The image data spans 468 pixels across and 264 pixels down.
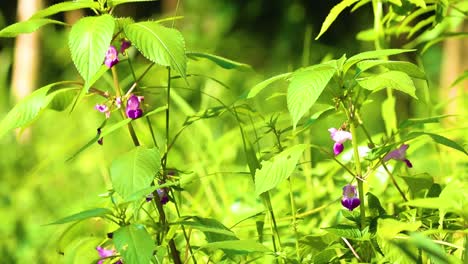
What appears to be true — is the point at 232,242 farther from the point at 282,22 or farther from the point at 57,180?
the point at 282,22

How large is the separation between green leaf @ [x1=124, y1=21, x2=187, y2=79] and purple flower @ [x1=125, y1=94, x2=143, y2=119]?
16cm

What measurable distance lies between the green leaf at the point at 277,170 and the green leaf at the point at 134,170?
0.14 m

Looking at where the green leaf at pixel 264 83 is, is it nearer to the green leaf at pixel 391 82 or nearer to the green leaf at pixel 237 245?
the green leaf at pixel 391 82

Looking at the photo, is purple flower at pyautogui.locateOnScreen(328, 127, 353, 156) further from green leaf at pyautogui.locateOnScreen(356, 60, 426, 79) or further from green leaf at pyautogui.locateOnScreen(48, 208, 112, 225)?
green leaf at pyautogui.locateOnScreen(48, 208, 112, 225)

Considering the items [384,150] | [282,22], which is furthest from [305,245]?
[282,22]

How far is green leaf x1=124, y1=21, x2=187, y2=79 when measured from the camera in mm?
1128

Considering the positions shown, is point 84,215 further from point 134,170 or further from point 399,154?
point 399,154

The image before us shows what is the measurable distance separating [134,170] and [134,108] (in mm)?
169

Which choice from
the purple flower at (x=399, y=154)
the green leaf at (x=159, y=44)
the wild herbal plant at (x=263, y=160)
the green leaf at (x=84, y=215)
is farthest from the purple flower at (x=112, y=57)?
the purple flower at (x=399, y=154)

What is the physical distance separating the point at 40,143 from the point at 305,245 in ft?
9.22

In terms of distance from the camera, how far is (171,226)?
131cm

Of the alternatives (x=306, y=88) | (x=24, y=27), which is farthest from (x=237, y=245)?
(x=24, y=27)

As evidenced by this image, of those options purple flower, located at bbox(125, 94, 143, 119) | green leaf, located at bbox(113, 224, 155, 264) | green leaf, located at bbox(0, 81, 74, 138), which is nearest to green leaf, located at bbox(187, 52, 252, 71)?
purple flower, located at bbox(125, 94, 143, 119)

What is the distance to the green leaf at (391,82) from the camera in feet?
3.62
